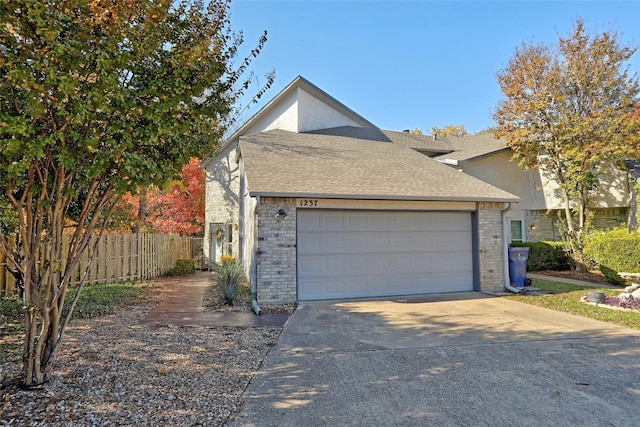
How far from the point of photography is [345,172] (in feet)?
33.3

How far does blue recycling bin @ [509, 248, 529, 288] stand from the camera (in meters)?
10.3

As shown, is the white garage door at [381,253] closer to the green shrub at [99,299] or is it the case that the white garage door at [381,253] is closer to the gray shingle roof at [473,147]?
the green shrub at [99,299]

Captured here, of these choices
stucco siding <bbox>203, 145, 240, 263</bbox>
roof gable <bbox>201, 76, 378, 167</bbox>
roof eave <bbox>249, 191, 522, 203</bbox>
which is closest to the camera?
roof eave <bbox>249, 191, 522, 203</bbox>

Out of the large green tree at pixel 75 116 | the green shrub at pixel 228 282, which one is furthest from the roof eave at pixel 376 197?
the large green tree at pixel 75 116

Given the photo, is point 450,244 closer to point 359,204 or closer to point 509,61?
point 359,204

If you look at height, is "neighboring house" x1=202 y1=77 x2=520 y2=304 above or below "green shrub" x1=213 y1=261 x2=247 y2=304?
above

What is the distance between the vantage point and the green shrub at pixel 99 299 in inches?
291

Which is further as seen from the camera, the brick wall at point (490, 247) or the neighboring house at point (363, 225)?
the brick wall at point (490, 247)

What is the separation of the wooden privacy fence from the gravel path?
5202 mm

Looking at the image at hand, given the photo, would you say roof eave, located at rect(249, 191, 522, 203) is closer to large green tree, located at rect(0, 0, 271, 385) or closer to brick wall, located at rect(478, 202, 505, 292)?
brick wall, located at rect(478, 202, 505, 292)

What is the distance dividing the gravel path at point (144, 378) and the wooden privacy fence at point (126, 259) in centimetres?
520

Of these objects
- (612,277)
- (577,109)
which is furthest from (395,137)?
(612,277)

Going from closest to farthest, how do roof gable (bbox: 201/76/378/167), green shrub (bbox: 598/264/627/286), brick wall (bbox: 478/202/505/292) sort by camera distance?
brick wall (bbox: 478/202/505/292)
green shrub (bbox: 598/264/627/286)
roof gable (bbox: 201/76/378/167)

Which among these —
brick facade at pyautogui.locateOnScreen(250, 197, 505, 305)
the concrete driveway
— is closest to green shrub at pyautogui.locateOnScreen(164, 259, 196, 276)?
brick facade at pyautogui.locateOnScreen(250, 197, 505, 305)
